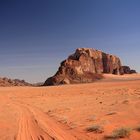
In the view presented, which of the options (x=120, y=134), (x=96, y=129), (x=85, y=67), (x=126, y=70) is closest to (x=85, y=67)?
(x=85, y=67)

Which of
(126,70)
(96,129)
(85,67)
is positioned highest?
(126,70)

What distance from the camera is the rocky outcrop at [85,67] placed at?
A: 94106 mm

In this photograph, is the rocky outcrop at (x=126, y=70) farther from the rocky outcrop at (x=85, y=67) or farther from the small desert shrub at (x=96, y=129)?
the small desert shrub at (x=96, y=129)

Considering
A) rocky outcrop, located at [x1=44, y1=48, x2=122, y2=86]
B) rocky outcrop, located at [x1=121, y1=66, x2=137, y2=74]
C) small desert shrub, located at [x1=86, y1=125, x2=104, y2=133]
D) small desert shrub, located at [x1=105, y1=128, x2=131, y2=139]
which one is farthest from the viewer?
rocky outcrop, located at [x1=121, y1=66, x2=137, y2=74]

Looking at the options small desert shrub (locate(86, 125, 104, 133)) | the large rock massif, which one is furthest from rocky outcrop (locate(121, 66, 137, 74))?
small desert shrub (locate(86, 125, 104, 133))

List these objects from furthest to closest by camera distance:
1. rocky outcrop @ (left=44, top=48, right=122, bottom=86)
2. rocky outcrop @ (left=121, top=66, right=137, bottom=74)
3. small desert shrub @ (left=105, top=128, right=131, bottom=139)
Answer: rocky outcrop @ (left=121, top=66, right=137, bottom=74), rocky outcrop @ (left=44, top=48, right=122, bottom=86), small desert shrub @ (left=105, top=128, right=131, bottom=139)

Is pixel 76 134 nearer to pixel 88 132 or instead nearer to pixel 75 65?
pixel 88 132

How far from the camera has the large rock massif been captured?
94.2 metres

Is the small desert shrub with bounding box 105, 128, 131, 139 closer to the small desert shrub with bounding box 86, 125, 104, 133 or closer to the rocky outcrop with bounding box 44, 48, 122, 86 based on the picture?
the small desert shrub with bounding box 86, 125, 104, 133

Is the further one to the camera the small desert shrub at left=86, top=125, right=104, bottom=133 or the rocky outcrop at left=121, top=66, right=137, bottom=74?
the rocky outcrop at left=121, top=66, right=137, bottom=74

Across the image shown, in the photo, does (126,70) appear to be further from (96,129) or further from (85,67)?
(96,129)

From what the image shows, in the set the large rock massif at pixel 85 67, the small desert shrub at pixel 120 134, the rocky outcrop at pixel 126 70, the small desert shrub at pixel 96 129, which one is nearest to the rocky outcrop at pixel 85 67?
the large rock massif at pixel 85 67

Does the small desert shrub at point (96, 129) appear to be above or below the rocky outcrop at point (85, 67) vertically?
below

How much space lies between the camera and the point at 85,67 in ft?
357
